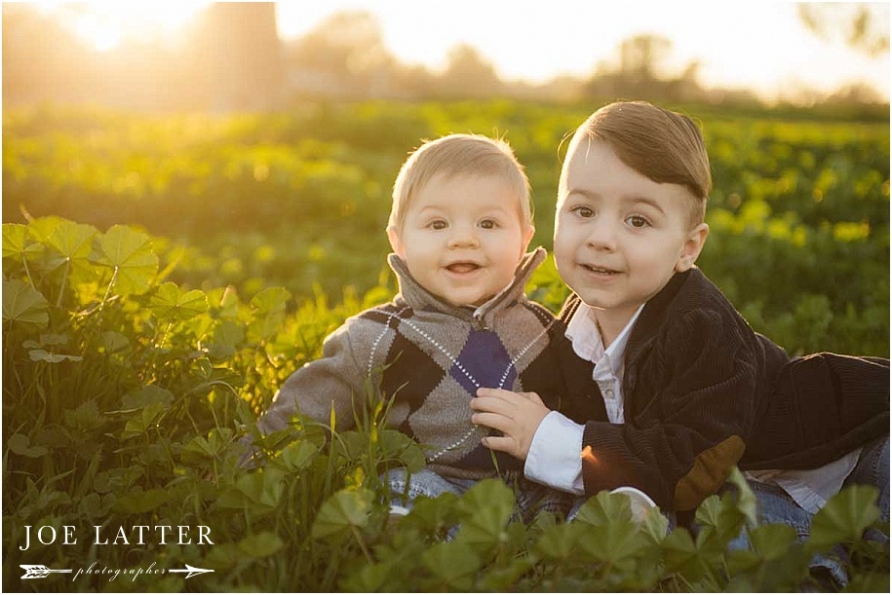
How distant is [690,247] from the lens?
232 cm

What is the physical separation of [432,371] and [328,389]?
Result: 30cm

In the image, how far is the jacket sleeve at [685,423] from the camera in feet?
6.84

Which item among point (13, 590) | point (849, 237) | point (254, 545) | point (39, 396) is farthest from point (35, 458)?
point (849, 237)

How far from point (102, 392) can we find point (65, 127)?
41.9 feet

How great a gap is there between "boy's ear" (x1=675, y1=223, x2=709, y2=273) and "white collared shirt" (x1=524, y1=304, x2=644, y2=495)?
0.53 feet

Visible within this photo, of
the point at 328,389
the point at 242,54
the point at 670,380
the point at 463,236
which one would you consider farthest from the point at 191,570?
the point at 242,54

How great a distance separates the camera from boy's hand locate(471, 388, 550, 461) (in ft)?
7.48

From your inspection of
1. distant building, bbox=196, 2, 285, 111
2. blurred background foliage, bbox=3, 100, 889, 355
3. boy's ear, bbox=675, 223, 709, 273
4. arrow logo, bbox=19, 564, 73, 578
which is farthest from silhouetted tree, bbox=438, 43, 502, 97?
arrow logo, bbox=19, 564, 73, 578

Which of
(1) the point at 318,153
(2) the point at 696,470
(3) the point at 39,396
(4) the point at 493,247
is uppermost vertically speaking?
(1) the point at 318,153

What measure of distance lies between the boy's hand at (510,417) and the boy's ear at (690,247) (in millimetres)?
517

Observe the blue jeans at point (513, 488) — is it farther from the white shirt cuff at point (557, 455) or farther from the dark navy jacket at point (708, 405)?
the dark navy jacket at point (708, 405)

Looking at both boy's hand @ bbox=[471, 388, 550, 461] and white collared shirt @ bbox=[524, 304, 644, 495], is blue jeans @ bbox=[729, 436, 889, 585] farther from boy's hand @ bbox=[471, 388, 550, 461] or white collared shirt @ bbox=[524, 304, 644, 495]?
boy's hand @ bbox=[471, 388, 550, 461]

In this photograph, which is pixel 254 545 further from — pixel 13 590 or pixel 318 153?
pixel 318 153

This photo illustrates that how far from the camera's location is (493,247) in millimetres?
2438
